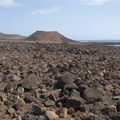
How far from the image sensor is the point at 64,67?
15.7 metres

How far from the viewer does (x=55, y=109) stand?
28.5 feet

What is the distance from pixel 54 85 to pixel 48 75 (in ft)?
5.87

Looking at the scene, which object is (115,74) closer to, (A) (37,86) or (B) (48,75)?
(B) (48,75)

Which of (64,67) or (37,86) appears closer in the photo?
(37,86)

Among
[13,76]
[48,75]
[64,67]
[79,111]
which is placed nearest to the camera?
[79,111]

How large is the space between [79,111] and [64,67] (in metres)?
7.27

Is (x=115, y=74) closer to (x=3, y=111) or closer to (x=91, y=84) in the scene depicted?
(x=91, y=84)

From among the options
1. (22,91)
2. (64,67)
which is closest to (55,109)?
(22,91)

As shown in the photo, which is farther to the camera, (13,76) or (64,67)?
(64,67)

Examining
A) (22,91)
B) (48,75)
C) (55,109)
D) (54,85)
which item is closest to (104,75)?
(48,75)

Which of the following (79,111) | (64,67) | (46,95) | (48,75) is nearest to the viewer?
(79,111)

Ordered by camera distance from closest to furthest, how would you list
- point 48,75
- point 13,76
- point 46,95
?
1. point 46,95
2. point 13,76
3. point 48,75

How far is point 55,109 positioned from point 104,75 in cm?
496

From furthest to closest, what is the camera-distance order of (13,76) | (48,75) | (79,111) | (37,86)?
(48,75) < (13,76) < (37,86) < (79,111)
